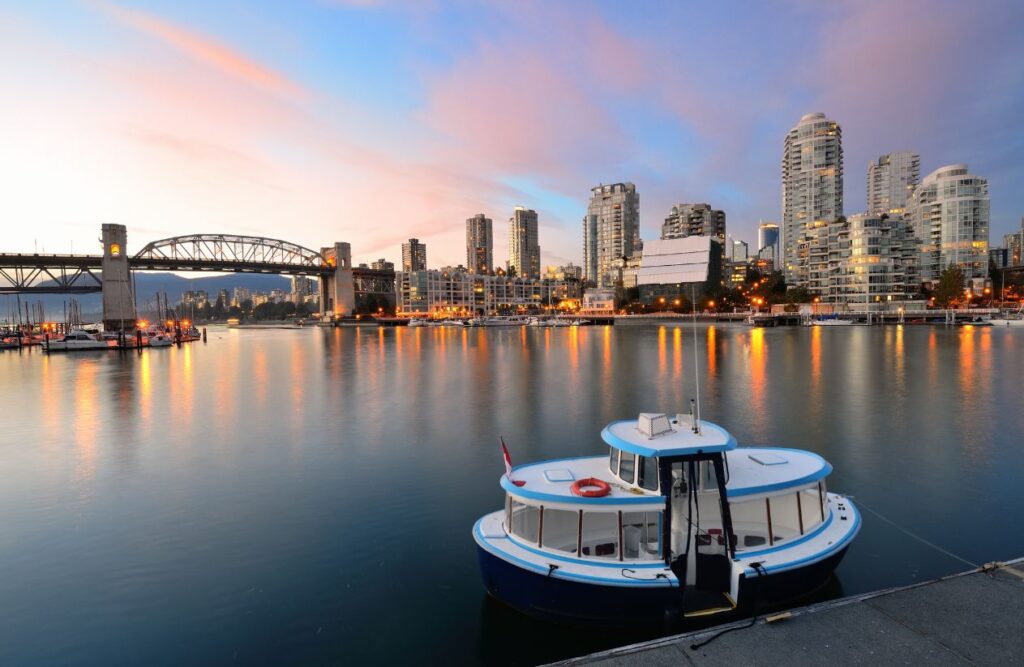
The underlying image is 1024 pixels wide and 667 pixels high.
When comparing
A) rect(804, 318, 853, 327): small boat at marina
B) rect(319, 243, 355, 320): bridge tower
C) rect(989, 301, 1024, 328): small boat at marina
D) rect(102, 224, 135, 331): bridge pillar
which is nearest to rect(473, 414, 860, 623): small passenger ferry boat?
rect(102, 224, 135, 331): bridge pillar

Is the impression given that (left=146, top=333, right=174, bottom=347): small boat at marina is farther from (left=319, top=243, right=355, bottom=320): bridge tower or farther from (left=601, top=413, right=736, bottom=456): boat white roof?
(left=601, top=413, right=736, bottom=456): boat white roof

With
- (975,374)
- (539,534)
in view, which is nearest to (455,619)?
(539,534)

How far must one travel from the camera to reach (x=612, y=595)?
901 centimetres

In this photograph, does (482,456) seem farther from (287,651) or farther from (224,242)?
(224,242)

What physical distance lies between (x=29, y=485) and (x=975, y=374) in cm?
6483

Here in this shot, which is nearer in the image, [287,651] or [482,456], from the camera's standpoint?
[287,651]

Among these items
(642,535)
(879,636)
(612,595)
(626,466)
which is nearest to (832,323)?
(626,466)

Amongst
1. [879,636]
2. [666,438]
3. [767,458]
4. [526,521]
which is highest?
[666,438]

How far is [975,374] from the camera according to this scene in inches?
1772

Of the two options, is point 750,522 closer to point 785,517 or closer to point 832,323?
point 785,517

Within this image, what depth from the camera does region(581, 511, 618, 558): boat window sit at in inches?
411

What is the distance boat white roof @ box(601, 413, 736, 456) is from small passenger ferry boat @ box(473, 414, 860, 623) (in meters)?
0.03

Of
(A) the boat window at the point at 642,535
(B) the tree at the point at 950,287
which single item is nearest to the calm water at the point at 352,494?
(A) the boat window at the point at 642,535

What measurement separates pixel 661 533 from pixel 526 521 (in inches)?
109
